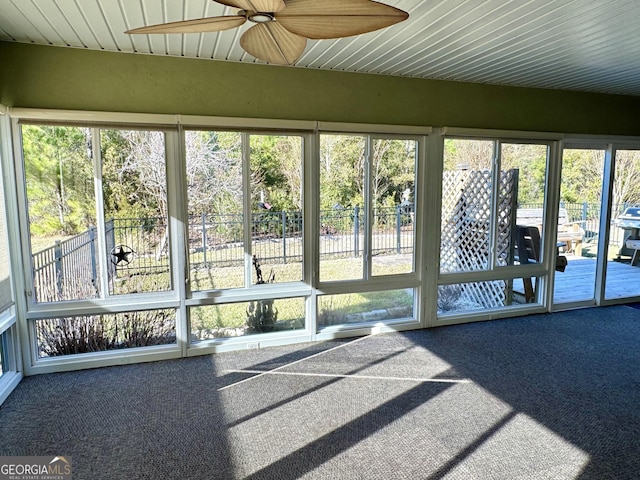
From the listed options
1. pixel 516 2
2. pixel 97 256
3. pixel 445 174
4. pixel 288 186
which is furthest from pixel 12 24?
pixel 445 174

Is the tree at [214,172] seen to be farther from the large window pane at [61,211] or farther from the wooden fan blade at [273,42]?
the wooden fan blade at [273,42]

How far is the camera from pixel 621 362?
3574 millimetres

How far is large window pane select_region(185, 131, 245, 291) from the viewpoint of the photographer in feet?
11.9

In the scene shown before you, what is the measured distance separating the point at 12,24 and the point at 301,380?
10.5 feet

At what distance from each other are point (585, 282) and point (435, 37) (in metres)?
3.98

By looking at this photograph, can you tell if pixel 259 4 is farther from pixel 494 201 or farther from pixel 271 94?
pixel 494 201

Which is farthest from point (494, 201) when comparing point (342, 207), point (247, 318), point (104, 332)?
point (104, 332)

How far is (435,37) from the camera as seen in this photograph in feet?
9.67

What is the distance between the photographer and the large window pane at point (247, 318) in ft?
12.7

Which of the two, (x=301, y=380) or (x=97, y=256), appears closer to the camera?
(x=301, y=380)

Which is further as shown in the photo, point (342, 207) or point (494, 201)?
point (494, 201)

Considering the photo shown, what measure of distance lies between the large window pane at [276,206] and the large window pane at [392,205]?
0.81 meters

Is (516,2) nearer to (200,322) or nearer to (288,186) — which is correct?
(288,186)

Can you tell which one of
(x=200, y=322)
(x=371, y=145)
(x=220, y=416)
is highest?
(x=371, y=145)
